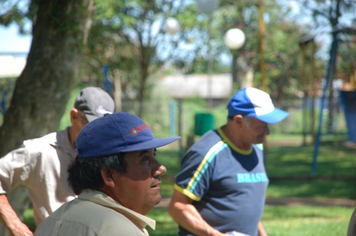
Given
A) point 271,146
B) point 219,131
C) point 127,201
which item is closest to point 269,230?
point 219,131

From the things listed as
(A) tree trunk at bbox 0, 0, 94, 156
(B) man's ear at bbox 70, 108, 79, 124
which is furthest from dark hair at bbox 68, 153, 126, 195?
(A) tree trunk at bbox 0, 0, 94, 156

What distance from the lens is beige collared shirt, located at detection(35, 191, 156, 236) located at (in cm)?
167

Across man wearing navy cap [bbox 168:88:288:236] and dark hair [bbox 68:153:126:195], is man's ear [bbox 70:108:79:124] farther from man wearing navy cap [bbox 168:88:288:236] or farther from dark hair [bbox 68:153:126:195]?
dark hair [bbox 68:153:126:195]

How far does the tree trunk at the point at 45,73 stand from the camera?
5.20 m

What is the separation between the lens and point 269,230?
7.76 m

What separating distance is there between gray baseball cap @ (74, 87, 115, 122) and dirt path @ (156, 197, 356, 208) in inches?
273

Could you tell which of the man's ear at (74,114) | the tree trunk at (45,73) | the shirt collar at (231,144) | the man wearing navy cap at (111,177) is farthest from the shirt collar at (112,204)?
the tree trunk at (45,73)

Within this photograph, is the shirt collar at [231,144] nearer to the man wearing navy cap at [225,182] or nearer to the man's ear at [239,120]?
the man wearing navy cap at [225,182]

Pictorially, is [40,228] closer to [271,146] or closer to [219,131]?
[219,131]

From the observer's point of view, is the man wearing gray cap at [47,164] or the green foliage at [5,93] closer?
the man wearing gray cap at [47,164]

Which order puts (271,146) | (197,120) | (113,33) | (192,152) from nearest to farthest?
1. (192,152)
2. (197,120)
3. (113,33)
4. (271,146)

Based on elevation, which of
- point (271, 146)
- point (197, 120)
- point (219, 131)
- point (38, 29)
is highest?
point (38, 29)

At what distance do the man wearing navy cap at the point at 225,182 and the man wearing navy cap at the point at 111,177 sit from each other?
146 centimetres

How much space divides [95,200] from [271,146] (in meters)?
21.7
